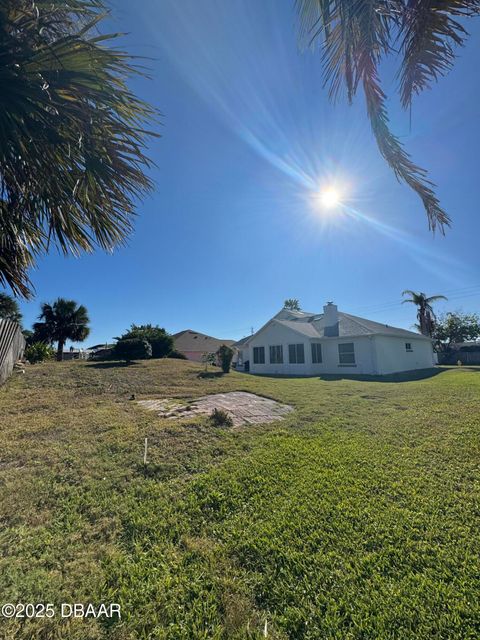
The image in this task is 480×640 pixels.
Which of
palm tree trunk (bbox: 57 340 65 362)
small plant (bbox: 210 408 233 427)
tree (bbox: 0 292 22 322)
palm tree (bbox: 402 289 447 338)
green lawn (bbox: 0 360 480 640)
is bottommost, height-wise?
green lawn (bbox: 0 360 480 640)

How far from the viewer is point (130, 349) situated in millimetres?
17688

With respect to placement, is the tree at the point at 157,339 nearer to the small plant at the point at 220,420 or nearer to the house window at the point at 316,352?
the house window at the point at 316,352

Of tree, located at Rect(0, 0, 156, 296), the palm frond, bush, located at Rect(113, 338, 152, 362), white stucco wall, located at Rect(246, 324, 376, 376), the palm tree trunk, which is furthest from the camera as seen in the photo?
the palm tree trunk

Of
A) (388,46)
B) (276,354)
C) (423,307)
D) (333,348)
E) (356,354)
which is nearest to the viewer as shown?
(388,46)

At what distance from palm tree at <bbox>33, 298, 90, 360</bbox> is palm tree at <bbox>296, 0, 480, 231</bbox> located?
90.3 feet

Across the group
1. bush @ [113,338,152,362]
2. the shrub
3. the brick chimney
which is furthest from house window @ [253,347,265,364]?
bush @ [113,338,152,362]

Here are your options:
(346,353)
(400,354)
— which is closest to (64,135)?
(346,353)

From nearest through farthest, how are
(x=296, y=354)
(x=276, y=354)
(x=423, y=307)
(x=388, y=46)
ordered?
(x=388, y=46) < (x=296, y=354) < (x=276, y=354) < (x=423, y=307)

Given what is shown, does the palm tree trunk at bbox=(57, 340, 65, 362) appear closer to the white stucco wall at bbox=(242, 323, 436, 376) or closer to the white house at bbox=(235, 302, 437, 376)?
the white house at bbox=(235, 302, 437, 376)

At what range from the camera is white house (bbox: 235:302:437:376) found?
56.9 feet

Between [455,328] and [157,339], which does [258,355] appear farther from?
[455,328]

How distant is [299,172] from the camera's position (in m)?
6.87

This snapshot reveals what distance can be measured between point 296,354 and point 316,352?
135 centimetres

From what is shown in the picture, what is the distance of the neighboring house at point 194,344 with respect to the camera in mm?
38188
